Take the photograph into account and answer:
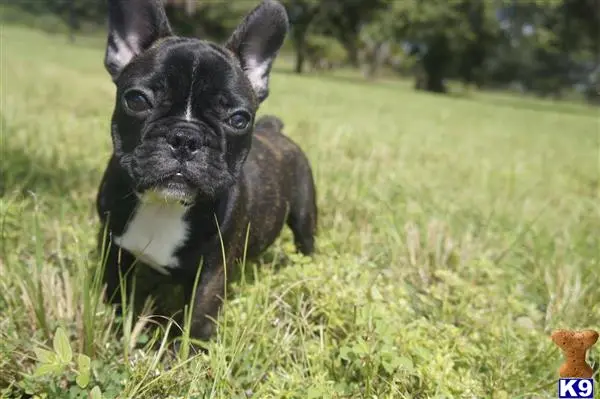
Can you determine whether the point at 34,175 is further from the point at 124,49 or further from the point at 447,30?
the point at 447,30

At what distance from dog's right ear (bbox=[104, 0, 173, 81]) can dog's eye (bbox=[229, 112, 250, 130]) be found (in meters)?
0.52

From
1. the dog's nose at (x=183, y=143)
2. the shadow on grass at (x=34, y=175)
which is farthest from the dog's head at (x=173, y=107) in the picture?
the shadow on grass at (x=34, y=175)

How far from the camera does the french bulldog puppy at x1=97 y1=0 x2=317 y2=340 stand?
2.09 meters

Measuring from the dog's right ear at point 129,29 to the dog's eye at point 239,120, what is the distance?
20.5 inches

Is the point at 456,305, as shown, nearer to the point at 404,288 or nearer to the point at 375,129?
the point at 404,288

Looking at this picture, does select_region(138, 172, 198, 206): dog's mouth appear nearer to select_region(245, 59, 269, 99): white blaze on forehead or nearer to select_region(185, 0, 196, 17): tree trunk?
select_region(245, 59, 269, 99): white blaze on forehead

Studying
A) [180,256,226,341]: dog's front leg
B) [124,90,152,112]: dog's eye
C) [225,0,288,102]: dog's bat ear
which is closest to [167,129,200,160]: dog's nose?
[124,90,152,112]: dog's eye

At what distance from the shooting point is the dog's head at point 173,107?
2.07 meters

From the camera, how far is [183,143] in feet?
A: 6.73

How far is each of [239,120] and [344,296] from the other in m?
0.85

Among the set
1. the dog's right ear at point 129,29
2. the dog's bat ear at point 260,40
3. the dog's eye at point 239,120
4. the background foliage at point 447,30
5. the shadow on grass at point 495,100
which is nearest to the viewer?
the dog's eye at point 239,120

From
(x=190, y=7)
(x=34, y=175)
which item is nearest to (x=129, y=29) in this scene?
(x=34, y=175)

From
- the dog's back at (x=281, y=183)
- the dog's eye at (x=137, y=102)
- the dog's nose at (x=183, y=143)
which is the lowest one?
the dog's back at (x=281, y=183)

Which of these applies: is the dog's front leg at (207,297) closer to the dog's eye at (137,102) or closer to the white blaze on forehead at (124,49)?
the dog's eye at (137,102)
